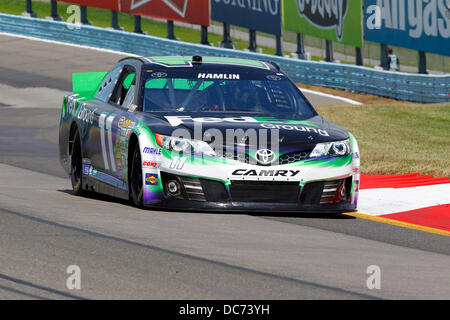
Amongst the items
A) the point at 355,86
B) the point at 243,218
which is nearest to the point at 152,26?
the point at 355,86

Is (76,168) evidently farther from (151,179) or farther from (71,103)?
(151,179)

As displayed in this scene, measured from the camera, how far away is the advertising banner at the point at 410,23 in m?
26.1

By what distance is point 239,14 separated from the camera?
3591cm

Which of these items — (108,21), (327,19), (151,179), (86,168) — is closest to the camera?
(151,179)

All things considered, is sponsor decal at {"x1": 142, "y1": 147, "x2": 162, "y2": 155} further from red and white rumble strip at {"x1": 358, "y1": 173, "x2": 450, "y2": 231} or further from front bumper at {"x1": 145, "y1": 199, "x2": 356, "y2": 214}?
red and white rumble strip at {"x1": 358, "y1": 173, "x2": 450, "y2": 231}

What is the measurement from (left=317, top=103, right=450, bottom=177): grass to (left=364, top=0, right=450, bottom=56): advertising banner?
304 centimetres

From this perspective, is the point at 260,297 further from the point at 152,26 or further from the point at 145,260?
the point at 152,26

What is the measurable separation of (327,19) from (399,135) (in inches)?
486

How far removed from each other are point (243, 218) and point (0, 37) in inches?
1297

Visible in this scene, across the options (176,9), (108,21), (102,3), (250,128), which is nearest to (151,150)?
(250,128)

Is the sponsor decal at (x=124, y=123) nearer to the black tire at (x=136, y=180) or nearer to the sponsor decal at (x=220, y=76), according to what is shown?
the black tire at (x=136, y=180)

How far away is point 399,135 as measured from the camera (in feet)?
63.5

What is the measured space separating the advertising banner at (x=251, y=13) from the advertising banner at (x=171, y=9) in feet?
1.63

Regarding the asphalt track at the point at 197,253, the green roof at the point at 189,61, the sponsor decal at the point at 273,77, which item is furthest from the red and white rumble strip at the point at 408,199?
the green roof at the point at 189,61
